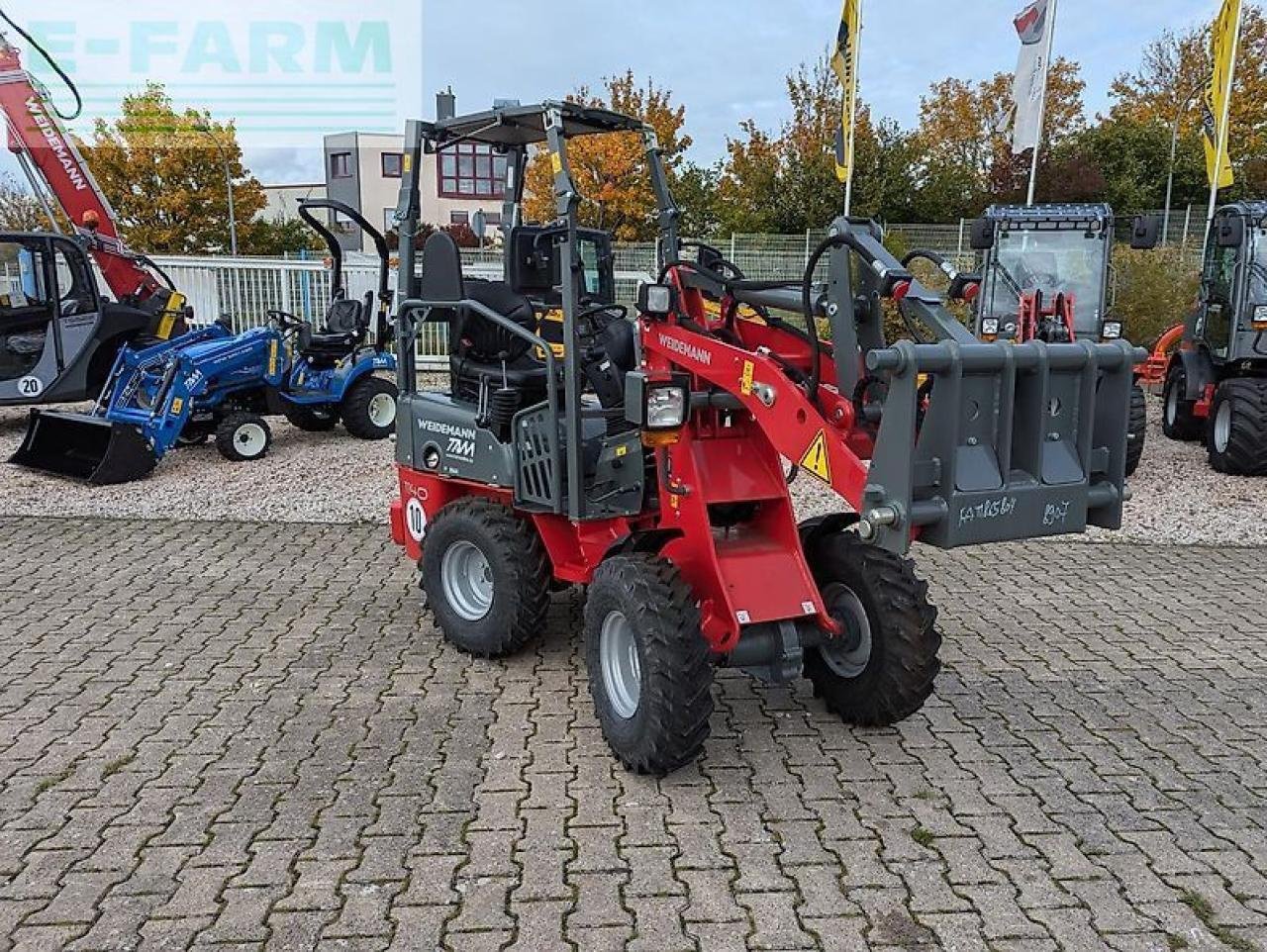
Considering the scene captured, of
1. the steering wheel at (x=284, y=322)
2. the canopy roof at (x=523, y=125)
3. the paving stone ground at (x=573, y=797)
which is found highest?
the canopy roof at (x=523, y=125)

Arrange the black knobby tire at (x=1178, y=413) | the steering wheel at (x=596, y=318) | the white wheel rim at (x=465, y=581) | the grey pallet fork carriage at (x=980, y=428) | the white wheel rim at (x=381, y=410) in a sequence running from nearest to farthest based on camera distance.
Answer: the grey pallet fork carriage at (x=980, y=428)
the steering wheel at (x=596, y=318)
the white wheel rim at (x=465, y=581)
the black knobby tire at (x=1178, y=413)
the white wheel rim at (x=381, y=410)

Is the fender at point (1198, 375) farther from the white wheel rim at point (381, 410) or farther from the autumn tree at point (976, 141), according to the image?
the autumn tree at point (976, 141)

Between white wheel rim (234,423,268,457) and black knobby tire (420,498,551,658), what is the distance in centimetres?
549

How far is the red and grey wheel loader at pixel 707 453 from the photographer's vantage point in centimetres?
334

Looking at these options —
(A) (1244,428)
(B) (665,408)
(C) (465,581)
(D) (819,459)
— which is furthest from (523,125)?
(A) (1244,428)

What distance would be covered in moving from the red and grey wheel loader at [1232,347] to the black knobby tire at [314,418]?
29.3 feet

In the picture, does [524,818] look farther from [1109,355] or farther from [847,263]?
[1109,355]

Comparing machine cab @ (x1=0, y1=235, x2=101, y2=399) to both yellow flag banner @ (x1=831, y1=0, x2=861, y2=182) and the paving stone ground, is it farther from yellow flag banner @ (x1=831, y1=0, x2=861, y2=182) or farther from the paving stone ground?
yellow flag banner @ (x1=831, y1=0, x2=861, y2=182)

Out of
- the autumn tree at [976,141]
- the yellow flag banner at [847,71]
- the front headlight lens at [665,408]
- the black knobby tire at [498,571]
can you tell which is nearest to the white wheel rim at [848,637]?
the front headlight lens at [665,408]

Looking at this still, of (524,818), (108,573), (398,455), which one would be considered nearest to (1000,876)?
(524,818)

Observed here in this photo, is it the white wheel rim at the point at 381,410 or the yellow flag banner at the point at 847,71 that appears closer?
the white wheel rim at the point at 381,410

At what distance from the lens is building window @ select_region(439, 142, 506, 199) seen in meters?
5.74

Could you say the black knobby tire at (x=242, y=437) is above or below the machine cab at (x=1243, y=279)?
below

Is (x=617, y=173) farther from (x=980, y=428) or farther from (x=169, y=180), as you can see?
(x=169, y=180)
